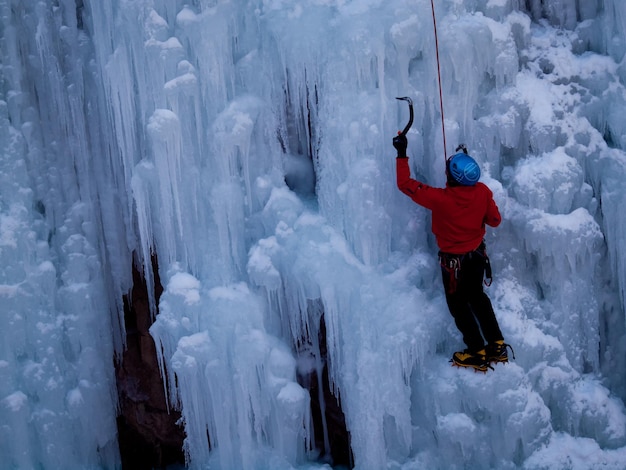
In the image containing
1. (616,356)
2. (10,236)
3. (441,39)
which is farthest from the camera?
(10,236)

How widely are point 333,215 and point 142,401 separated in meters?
2.51

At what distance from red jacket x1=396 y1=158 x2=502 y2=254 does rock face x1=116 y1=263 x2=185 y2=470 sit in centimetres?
266

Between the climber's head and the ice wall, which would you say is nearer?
the climber's head

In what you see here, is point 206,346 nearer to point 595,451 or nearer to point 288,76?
point 288,76

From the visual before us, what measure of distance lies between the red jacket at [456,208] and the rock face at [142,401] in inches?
105

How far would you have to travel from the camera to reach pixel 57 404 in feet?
17.9

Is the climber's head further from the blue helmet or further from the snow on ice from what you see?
the snow on ice

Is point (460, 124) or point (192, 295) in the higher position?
point (460, 124)

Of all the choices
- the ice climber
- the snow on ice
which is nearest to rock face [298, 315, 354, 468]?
the snow on ice

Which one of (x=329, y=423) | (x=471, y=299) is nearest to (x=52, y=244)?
(x=329, y=423)

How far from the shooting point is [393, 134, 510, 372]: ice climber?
13.9ft

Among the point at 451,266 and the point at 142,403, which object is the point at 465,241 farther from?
the point at 142,403

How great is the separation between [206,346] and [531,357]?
88.8 inches

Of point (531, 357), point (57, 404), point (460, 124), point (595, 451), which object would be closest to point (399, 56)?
point (460, 124)
